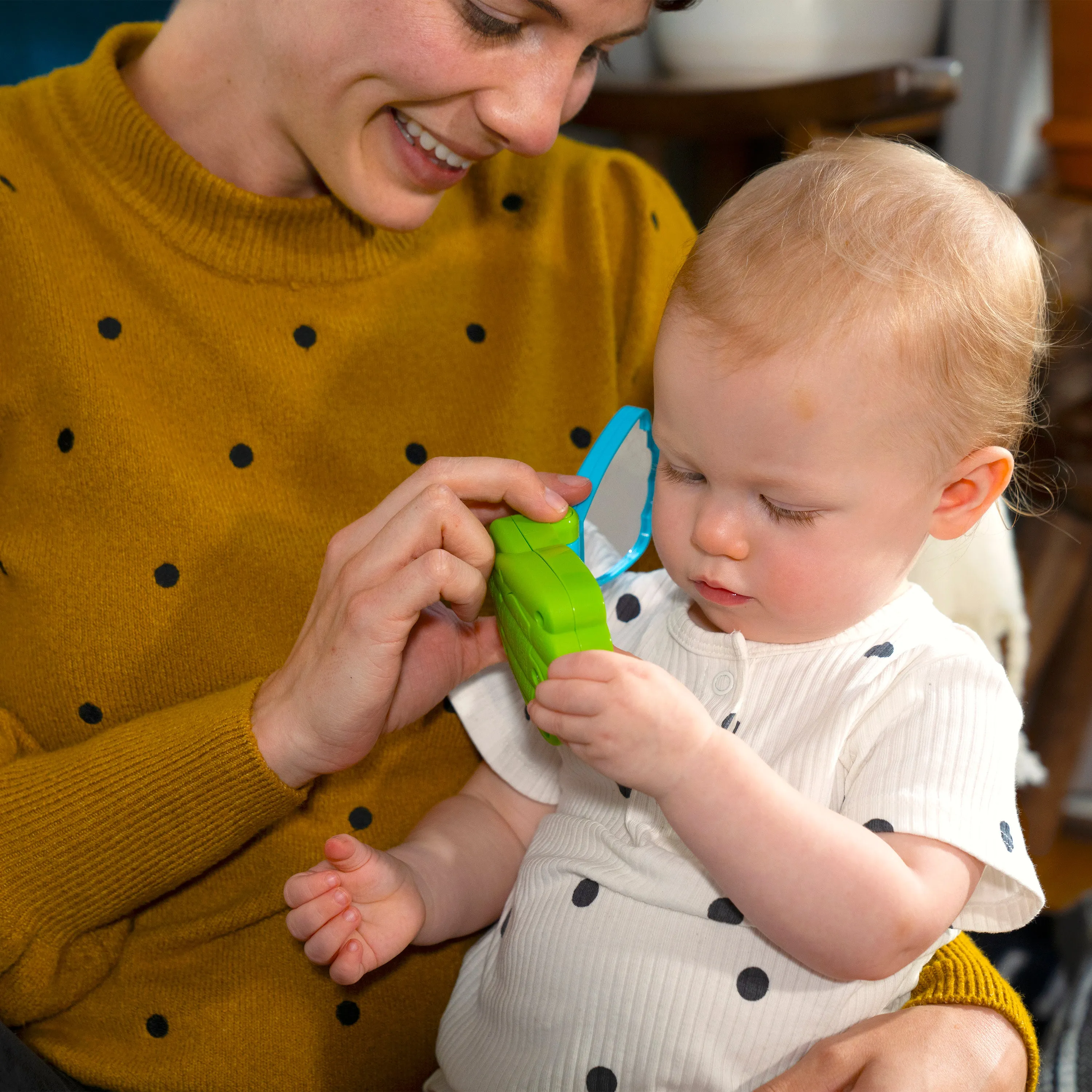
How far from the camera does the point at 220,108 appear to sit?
1109 millimetres

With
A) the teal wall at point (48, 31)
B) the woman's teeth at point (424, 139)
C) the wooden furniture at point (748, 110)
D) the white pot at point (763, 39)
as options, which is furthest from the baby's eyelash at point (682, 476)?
the white pot at point (763, 39)

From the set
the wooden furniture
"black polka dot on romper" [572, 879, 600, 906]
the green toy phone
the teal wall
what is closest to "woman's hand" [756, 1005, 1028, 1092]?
"black polka dot on romper" [572, 879, 600, 906]

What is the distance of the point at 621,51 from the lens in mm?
2352

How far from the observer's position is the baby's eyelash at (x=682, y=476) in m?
0.86

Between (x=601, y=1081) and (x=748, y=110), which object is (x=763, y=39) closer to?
(x=748, y=110)

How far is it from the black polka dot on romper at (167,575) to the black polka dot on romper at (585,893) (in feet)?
1.38

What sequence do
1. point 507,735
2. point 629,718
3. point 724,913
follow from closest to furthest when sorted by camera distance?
1. point 629,718
2. point 724,913
3. point 507,735

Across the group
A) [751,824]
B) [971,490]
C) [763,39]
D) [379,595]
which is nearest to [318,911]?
[379,595]

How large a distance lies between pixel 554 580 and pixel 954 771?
0.96 ft

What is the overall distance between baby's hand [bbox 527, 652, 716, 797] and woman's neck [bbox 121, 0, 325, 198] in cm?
63

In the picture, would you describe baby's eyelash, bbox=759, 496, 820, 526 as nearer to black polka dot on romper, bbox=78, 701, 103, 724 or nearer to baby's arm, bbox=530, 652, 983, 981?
baby's arm, bbox=530, 652, 983, 981

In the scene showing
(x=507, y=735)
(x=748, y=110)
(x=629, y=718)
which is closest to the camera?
(x=629, y=718)

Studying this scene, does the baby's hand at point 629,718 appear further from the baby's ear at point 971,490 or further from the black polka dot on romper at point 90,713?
the black polka dot on romper at point 90,713

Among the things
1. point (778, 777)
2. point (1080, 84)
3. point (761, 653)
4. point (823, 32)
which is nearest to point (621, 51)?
point (823, 32)
